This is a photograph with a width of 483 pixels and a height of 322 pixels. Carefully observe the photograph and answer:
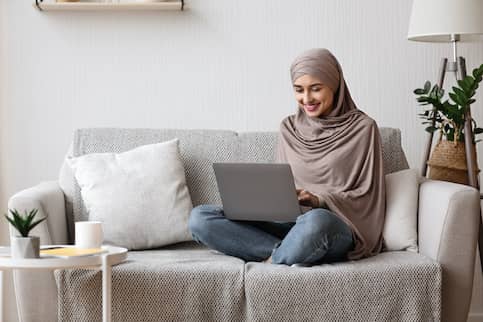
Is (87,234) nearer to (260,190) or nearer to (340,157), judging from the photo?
(260,190)

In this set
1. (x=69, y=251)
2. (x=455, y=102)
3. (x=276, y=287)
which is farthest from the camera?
(x=455, y=102)

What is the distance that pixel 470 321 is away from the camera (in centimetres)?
379

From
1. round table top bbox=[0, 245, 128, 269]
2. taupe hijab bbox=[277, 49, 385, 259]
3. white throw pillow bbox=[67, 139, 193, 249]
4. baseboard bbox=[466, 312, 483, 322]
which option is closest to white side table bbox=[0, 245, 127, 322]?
round table top bbox=[0, 245, 128, 269]

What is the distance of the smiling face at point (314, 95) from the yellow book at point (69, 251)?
3.69 feet

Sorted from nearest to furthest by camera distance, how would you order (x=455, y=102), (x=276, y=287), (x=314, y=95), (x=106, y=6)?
1. (x=276, y=287)
2. (x=314, y=95)
3. (x=455, y=102)
4. (x=106, y=6)

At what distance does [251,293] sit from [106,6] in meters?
1.52

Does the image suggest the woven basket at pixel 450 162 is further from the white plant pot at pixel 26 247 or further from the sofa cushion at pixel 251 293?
the white plant pot at pixel 26 247

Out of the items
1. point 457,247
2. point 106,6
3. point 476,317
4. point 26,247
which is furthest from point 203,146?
point 476,317

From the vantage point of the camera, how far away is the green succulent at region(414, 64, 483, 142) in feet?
10.8

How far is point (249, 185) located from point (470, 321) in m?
1.49

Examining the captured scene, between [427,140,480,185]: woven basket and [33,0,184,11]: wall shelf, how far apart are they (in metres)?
1.21

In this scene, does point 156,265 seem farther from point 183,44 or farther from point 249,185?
point 183,44

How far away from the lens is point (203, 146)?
3.37 metres

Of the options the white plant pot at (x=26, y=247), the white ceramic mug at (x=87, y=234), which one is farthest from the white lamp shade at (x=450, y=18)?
the white plant pot at (x=26, y=247)
